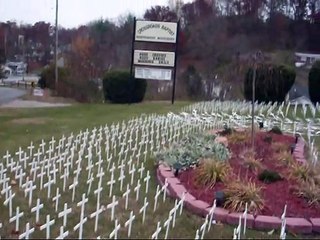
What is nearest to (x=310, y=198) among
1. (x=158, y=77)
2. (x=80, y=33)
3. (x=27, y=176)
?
(x=27, y=176)

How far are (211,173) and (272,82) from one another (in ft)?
43.2

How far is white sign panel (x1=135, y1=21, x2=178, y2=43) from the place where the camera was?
2056 centimetres

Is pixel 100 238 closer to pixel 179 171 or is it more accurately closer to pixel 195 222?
pixel 195 222

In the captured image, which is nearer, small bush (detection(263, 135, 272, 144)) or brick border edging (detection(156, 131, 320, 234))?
brick border edging (detection(156, 131, 320, 234))

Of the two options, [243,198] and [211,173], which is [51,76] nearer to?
[211,173]

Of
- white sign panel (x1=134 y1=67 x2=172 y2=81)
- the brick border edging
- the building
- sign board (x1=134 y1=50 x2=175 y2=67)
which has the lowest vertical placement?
the brick border edging

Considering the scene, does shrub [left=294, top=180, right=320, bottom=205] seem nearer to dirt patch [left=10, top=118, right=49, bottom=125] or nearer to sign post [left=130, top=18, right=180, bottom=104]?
dirt patch [left=10, top=118, right=49, bottom=125]

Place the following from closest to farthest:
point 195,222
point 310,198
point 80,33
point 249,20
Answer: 1. point 195,222
2. point 310,198
3. point 249,20
4. point 80,33

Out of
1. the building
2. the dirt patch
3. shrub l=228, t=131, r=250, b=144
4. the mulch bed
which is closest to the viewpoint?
the mulch bed

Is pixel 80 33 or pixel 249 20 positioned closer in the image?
pixel 249 20

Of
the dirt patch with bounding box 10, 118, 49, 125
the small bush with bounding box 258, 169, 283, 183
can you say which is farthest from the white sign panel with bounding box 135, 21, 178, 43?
the small bush with bounding box 258, 169, 283, 183

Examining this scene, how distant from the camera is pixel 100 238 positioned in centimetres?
436

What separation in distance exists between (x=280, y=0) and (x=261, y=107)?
41.5 meters

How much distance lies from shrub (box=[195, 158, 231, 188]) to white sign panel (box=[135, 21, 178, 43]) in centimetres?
1488
